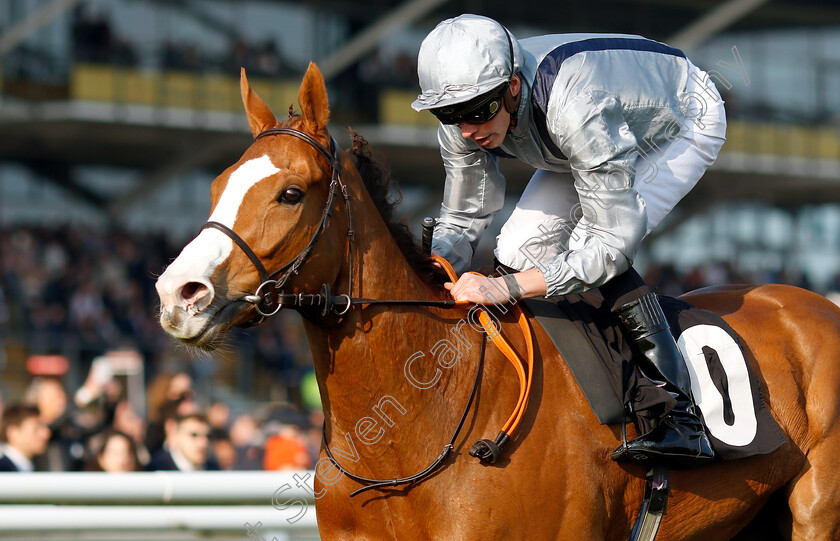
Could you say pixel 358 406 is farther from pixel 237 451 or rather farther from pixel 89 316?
pixel 89 316

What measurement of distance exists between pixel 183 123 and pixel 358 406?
1567 cm

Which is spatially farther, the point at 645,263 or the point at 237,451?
the point at 645,263

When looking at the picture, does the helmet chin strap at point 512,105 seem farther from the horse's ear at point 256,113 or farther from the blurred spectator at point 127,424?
the blurred spectator at point 127,424

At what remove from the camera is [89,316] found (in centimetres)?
1239

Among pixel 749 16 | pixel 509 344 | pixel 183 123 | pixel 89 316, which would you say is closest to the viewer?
pixel 509 344

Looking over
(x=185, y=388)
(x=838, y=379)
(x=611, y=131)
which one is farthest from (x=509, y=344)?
(x=185, y=388)

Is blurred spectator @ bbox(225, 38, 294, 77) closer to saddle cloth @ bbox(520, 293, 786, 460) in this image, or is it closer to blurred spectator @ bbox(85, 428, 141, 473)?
blurred spectator @ bbox(85, 428, 141, 473)

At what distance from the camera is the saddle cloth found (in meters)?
2.89

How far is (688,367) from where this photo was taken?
10.3ft

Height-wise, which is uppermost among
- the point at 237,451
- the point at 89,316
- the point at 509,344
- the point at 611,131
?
the point at 611,131

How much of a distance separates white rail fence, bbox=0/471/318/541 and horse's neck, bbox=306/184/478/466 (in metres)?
1.50

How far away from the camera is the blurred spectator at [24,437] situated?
5.30 metres

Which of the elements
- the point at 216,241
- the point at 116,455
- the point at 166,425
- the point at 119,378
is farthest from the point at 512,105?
the point at 119,378

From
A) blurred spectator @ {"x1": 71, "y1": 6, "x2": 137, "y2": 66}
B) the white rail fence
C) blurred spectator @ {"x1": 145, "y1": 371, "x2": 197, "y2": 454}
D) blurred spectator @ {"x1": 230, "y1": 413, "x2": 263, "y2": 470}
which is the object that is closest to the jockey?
the white rail fence
